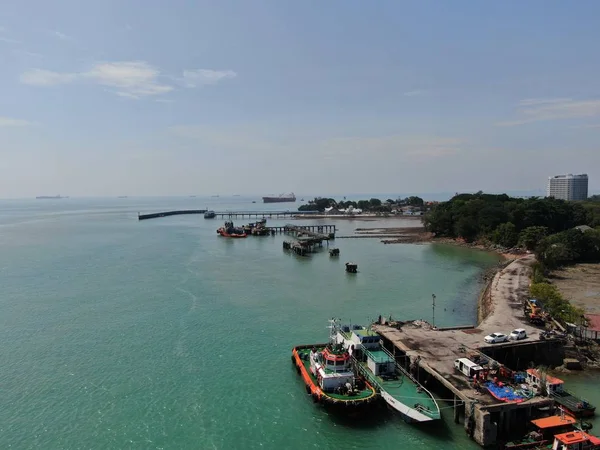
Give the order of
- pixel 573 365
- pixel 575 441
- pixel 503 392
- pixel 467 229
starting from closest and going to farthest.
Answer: pixel 575 441 < pixel 503 392 < pixel 573 365 < pixel 467 229

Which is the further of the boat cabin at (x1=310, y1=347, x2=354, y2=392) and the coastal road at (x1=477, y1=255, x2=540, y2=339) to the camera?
the coastal road at (x1=477, y1=255, x2=540, y2=339)

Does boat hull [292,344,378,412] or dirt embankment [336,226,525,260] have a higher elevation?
dirt embankment [336,226,525,260]

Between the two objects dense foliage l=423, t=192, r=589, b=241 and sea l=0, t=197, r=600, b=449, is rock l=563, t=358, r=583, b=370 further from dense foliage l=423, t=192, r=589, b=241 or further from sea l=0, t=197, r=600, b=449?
dense foliage l=423, t=192, r=589, b=241

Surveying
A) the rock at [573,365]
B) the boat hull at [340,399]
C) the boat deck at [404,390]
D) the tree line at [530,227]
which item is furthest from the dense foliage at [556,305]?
the tree line at [530,227]

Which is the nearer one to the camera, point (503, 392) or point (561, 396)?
point (503, 392)

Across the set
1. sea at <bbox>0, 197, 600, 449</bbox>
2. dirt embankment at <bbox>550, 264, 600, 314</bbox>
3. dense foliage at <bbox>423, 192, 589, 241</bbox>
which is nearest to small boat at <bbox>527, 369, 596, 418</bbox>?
sea at <bbox>0, 197, 600, 449</bbox>

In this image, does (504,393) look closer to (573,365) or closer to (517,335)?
(517,335)

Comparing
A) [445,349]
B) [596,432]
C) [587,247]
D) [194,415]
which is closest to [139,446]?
[194,415]

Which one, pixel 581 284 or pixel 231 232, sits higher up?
pixel 231 232

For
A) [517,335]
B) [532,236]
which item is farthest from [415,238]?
[517,335]
